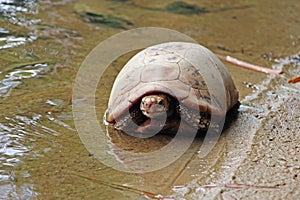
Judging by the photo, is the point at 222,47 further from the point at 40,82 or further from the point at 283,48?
the point at 40,82

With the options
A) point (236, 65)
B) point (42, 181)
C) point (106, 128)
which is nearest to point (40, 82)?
point (106, 128)

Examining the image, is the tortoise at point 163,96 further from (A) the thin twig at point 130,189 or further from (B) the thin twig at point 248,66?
(B) the thin twig at point 248,66

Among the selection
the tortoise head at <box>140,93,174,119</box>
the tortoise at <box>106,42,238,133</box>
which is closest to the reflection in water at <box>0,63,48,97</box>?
the tortoise at <box>106,42,238,133</box>

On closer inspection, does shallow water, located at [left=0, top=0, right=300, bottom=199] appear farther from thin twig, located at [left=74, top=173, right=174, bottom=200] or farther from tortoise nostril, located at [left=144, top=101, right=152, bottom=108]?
tortoise nostril, located at [left=144, top=101, right=152, bottom=108]

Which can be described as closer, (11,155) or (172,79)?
(11,155)

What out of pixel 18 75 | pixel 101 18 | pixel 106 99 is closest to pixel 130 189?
pixel 106 99

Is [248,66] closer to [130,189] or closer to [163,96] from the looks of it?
[163,96]

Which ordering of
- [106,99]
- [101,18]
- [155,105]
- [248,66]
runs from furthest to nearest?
[101,18]
[248,66]
[106,99]
[155,105]
